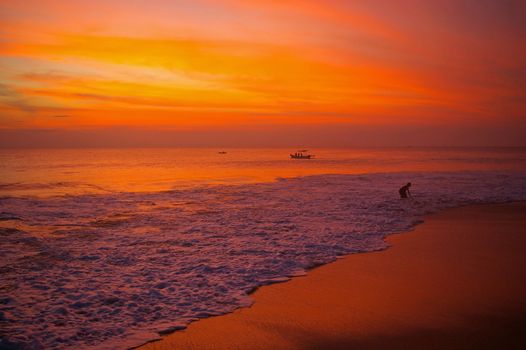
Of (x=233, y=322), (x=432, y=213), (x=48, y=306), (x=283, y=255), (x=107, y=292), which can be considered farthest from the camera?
(x=432, y=213)

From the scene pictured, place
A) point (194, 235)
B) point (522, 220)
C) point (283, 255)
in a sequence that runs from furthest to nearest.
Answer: point (522, 220) → point (194, 235) → point (283, 255)

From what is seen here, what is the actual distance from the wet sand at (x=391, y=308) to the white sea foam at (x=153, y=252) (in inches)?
24.2

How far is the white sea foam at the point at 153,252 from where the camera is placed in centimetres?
659

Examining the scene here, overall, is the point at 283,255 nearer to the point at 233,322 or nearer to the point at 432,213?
the point at 233,322

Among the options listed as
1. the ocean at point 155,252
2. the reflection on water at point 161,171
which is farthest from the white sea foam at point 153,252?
the reflection on water at point 161,171

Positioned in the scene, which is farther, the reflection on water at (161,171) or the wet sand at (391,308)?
the reflection on water at (161,171)

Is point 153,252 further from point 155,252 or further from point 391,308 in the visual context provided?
point 391,308

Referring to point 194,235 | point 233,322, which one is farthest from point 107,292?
point 194,235

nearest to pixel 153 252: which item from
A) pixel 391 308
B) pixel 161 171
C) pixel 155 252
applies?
pixel 155 252

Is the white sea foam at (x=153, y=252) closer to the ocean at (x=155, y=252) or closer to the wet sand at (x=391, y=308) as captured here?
the ocean at (x=155, y=252)

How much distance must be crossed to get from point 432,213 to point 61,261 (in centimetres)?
1500

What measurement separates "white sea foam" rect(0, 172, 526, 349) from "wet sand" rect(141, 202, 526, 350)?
615 mm

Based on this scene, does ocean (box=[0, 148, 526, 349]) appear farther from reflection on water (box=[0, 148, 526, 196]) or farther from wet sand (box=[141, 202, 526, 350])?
reflection on water (box=[0, 148, 526, 196])

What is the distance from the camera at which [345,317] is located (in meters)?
6.43
